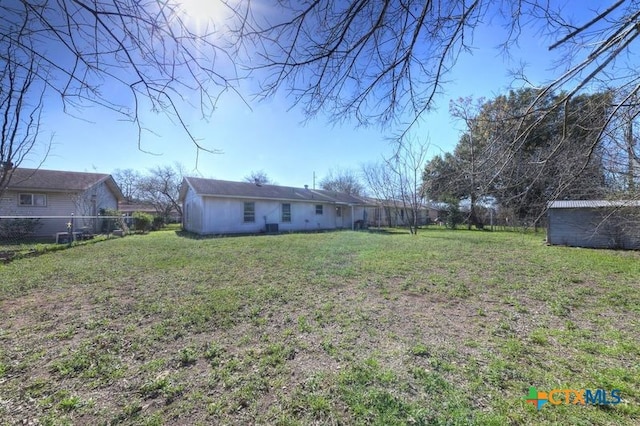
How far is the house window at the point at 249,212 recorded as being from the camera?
16453mm

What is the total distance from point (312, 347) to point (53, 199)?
61.7 feet

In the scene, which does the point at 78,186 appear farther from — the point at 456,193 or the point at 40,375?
the point at 456,193

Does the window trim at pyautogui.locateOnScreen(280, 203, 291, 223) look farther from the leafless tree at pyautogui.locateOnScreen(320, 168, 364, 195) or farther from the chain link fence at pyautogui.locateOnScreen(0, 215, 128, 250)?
the leafless tree at pyautogui.locateOnScreen(320, 168, 364, 195)

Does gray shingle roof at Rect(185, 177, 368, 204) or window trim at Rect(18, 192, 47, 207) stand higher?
gray shingle roof at Rect(185, 177, 368, 204)

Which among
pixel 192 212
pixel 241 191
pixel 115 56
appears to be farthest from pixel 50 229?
pixel 115 56

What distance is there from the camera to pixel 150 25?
1657mm

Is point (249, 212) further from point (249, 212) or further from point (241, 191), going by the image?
point (241, 191)

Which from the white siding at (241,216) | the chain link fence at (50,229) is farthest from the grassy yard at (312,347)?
the white siding at (241,216)

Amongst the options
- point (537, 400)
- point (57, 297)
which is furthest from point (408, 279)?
point (57, 297)

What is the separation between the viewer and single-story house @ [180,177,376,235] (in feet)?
49.6

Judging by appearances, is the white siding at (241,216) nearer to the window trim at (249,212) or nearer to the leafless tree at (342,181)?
the window trim at (249,212)

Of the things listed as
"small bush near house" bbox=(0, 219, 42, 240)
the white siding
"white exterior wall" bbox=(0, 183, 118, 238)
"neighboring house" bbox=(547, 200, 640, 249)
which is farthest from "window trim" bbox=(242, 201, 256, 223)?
"neighboring house" bbox=(547, 200, 640, 249)

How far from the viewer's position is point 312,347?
2816 millimetres

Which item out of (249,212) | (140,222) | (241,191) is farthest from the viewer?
(241,191)
